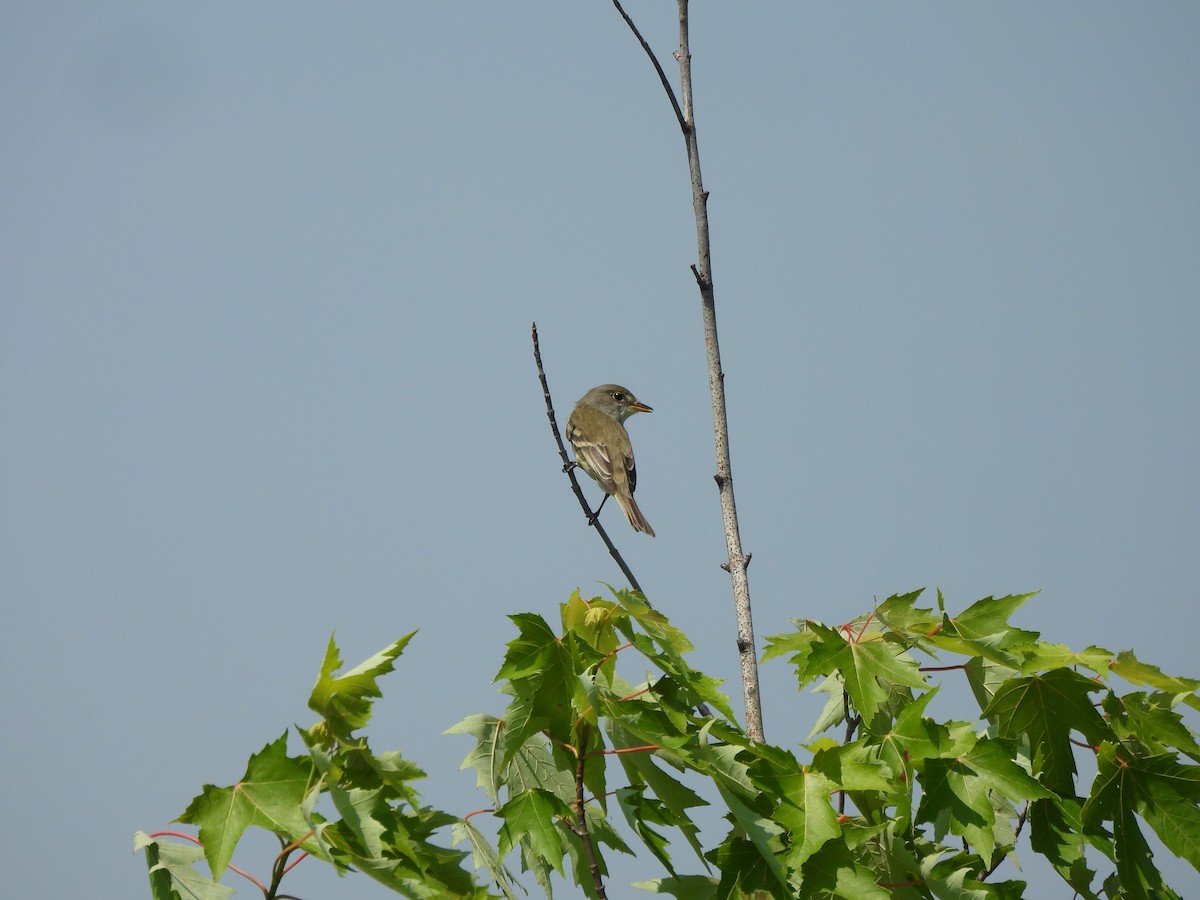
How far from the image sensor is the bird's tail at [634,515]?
45.4 feet

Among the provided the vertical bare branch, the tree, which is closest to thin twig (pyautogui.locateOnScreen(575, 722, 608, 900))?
the tree

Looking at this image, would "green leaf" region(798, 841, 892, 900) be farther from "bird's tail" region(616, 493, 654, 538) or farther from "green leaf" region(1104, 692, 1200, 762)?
"bird's tail" region(616, 493, 654, 538)

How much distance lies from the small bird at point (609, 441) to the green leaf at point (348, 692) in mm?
11014

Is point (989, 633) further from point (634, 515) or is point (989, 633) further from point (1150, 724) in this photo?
point (634, 515)

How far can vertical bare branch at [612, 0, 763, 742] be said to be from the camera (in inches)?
161

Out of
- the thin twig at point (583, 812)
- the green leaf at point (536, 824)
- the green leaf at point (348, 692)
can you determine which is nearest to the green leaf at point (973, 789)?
the thin twig at point (583, 812)

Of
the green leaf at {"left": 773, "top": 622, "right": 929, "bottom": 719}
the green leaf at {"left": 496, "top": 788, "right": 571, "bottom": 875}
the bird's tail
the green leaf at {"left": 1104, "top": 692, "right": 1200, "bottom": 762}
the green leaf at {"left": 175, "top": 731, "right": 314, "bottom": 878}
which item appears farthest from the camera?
the bird's tail

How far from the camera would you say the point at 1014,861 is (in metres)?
4.01

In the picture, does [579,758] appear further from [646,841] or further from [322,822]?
[322,822]

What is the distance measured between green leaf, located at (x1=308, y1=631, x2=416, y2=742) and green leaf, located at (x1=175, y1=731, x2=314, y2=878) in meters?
0.14

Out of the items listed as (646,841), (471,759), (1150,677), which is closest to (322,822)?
(471,759)

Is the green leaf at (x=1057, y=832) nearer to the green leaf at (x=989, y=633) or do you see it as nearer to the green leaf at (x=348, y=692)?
the green leaf at (x=989, y=633)

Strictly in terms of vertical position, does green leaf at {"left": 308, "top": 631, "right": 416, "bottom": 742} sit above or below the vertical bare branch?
below

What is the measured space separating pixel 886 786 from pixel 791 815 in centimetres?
27
